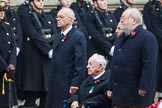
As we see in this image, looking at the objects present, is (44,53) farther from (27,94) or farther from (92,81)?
(92,81)

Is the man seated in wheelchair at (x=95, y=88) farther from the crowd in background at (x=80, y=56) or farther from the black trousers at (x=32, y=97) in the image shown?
the black trousers at (x=32, y=97)

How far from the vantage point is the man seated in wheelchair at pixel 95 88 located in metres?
8.17

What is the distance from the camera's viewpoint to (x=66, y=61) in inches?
345

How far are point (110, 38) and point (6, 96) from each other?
230 cm

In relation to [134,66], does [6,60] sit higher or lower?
lower

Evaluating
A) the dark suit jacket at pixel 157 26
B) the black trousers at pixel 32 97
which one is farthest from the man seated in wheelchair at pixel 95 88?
the dark suit jacket at pixel 157 26

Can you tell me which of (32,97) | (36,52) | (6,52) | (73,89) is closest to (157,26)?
(36,52)

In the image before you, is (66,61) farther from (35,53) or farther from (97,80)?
(35,53)

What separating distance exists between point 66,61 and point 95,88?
0.71m

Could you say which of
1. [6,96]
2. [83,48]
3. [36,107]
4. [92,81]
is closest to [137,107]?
[92,81]

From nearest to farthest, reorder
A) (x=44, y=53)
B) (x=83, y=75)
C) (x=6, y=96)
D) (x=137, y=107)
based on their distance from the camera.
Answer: (x=137, y=107), (x=83, y=75), (x=6, y=96), (x=44, y=53)

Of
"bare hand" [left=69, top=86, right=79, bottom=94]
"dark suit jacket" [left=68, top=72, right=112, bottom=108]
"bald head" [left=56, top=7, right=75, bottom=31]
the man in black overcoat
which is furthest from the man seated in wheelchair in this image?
the man in black overcoat

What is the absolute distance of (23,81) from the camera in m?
11.2

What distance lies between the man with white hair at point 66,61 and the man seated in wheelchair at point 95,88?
0.89 ft
